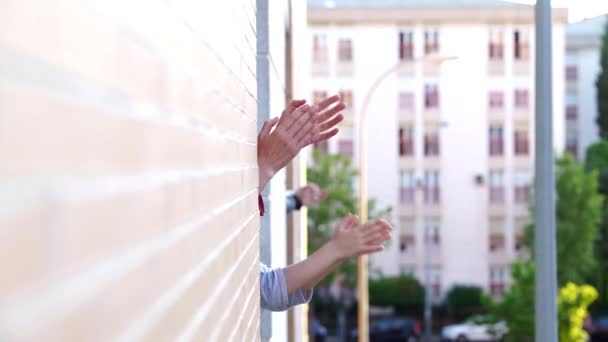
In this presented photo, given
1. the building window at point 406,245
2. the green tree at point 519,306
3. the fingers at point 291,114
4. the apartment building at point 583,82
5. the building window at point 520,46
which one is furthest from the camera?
the apartment building at point 583,82

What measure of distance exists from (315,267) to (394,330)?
5836 centimetres

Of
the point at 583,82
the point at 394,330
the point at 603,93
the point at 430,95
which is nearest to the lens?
the point at 394,330

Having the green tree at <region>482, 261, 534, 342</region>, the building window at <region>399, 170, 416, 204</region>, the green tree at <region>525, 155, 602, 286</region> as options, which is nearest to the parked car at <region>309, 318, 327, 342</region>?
the building window at <region>399, 170, 416, 204</region>

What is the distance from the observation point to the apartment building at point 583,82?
72.1 meters

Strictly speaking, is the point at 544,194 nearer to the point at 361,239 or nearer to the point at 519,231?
the point at 361,239

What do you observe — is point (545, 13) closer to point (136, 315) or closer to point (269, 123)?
point (269, 123)

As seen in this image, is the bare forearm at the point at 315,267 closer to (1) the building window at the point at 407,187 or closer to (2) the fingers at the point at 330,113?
(2) the fingers at the point at 330,113

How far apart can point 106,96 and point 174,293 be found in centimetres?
A: 63

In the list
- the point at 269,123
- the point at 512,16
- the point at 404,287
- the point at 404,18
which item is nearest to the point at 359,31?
the point at 404,18

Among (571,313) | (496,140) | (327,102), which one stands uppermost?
(496,140)

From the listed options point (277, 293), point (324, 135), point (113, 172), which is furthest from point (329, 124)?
point (113, 172)

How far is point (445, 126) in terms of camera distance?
6588 centimetres

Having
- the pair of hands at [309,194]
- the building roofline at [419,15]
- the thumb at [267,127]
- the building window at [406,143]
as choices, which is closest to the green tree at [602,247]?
the building roofline at [419,15]

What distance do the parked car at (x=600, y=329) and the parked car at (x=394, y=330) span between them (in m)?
8.83
